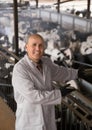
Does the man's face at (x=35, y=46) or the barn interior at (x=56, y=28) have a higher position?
the man's face at (x=35, y=46)

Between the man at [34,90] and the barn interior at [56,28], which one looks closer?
the man at [34,90]

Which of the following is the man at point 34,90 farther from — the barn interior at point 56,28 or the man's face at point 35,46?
the barn interior at point 56,28

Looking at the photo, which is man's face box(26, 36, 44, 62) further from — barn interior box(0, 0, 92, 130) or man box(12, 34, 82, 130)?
barn interior box(0, 0, 92, 130)

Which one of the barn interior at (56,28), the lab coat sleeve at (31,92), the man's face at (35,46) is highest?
the man's face at (35,46)

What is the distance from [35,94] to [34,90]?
0.8 inches

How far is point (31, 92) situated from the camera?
4.86 feet

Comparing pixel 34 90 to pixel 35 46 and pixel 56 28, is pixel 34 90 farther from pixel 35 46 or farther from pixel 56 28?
pixel 56 28

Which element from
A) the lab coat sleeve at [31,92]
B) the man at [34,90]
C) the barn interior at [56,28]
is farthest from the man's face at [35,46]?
the barn interior at [56,28]

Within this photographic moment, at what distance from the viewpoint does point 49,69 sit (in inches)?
64.7

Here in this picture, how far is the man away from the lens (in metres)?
1.49

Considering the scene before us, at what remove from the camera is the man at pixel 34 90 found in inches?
58.7

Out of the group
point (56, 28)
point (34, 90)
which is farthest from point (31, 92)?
point (56, 28)

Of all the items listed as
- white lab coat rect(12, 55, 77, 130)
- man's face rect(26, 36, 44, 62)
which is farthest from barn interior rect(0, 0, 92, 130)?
man's face rect(26, 36, 44, 62)

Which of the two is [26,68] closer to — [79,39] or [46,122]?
[46,122]
